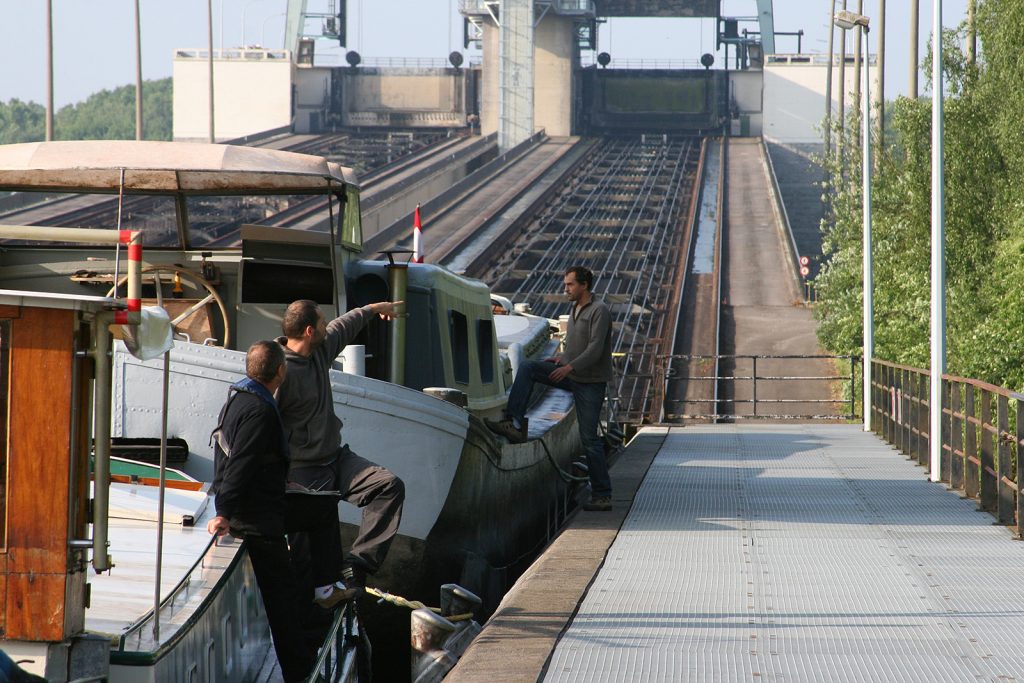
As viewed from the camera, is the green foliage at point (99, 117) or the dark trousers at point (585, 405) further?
the green foliage at point (99, 117)

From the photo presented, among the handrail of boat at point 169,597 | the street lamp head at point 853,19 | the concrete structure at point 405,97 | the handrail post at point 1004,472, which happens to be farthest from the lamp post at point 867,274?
the concrete structure at point 405,97

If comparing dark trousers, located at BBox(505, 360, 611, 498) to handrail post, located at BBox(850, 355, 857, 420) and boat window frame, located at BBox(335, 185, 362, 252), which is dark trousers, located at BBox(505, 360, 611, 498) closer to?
boat window frame, located at BBox(335, 185, 362, 252)

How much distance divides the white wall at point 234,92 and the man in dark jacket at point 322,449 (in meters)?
88.2

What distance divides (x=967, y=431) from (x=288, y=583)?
8.56 m

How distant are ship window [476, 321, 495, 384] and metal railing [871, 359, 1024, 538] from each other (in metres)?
4.61

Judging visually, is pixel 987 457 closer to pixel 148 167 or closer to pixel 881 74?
pixel 148 167

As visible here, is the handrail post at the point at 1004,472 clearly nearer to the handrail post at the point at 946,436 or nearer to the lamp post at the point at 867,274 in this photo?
the handrail post at the point at 946,436

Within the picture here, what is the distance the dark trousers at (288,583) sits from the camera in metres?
7.03

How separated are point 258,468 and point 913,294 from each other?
20933mm

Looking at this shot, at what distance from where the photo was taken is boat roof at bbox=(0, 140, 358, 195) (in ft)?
35.2

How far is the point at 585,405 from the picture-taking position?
39.2 feet

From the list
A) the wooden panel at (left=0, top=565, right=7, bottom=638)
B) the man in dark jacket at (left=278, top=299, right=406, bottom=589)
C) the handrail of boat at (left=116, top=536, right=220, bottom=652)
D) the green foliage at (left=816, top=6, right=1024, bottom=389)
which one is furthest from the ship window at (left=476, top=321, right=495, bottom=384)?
the wooden panel at (left=0, top=565, right=7, bottom=638)

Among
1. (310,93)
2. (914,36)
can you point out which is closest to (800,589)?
(914,36)

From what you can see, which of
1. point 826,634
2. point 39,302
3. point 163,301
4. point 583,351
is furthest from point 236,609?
point 583,351
